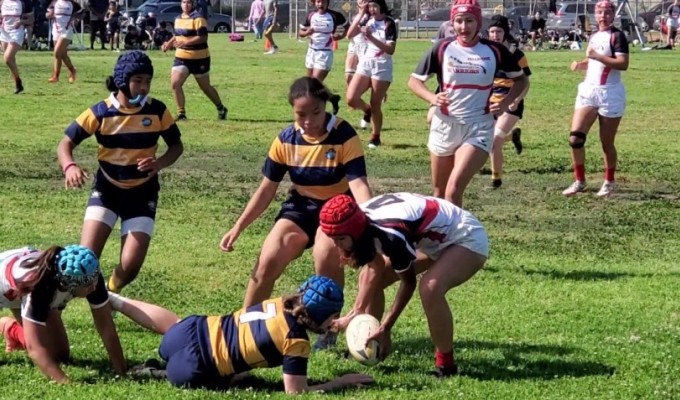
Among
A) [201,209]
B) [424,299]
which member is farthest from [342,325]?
[201,209]

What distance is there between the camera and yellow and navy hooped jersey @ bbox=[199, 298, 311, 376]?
20.4 ft

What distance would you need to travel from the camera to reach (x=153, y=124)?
7957mm

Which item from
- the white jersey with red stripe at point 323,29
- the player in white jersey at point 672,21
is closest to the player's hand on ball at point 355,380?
the white jersey with red stripe at point 323,29

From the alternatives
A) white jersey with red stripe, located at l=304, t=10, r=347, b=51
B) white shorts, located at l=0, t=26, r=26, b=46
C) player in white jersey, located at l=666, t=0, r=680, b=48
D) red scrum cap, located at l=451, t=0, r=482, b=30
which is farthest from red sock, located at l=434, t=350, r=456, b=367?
player in white jersey, located at l=666, t=0, r=680, b=48

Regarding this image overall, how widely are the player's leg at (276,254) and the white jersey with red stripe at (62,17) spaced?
18.1 metres

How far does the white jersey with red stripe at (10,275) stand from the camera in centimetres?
672

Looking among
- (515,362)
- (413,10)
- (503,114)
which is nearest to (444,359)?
(515,362)

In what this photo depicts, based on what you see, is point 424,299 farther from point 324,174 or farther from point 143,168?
point 143,168

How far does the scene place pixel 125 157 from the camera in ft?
26.0

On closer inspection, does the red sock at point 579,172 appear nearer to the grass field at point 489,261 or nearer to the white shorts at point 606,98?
the grass field at point 489,261

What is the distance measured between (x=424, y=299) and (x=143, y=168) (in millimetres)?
2268

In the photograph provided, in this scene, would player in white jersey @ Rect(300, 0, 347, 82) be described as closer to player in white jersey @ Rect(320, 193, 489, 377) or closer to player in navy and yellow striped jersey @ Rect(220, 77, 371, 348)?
player in navy and yellow striped jersey @ Rect(220, 77, 371, 348)

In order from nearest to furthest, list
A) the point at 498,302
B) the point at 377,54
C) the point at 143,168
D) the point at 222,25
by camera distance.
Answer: the point at 143,168 < the point at 498,302 < the point at 377,54 < the point at 222,25

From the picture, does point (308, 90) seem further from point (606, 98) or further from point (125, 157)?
point (606, 98)
